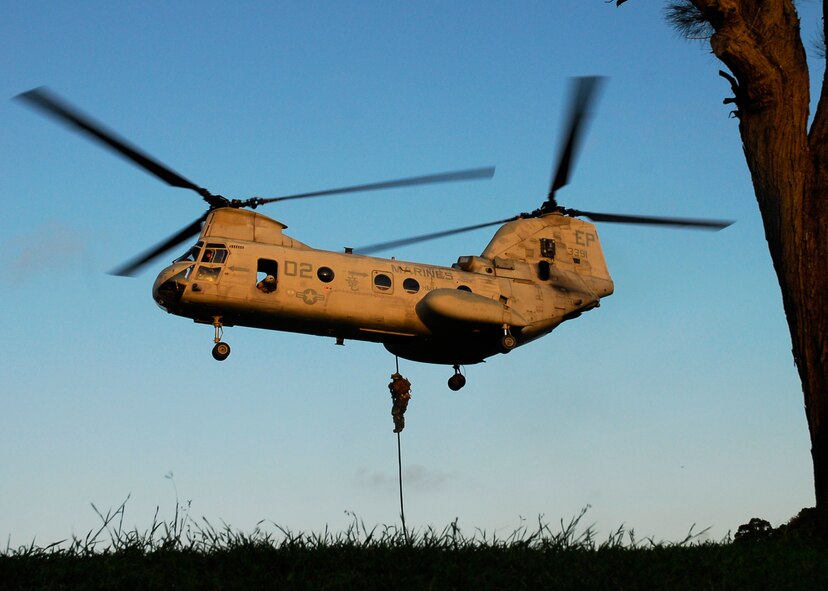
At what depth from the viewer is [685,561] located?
10398mm

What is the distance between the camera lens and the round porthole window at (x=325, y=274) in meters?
17.8

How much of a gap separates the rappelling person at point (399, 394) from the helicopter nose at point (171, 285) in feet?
14.8

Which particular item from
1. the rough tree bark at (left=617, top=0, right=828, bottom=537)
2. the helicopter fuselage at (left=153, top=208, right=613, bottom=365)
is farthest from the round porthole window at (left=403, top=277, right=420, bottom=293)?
the rough tree bark at (left=617, top=0, right=828, bottom=537)

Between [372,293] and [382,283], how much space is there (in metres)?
0.30

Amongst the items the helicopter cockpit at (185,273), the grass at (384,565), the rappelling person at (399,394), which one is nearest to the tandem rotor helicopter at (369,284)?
the helicopter cockpit at (185,273)

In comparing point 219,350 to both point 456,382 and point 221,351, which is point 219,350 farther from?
point 456,382

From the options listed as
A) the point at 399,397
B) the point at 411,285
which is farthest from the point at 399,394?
the point at 411,285

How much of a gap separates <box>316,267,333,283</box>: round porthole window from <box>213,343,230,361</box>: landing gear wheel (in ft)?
6.35

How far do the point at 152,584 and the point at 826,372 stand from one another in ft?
27.1

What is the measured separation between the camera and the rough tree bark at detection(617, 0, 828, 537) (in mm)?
12836

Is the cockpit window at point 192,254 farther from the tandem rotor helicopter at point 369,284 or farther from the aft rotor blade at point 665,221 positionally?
the aft rotor blade at point 665,221

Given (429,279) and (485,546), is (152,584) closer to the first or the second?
(485,546)

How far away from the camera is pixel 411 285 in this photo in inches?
730

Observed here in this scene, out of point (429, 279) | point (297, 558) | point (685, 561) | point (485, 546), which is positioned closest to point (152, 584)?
point (297, 558)
